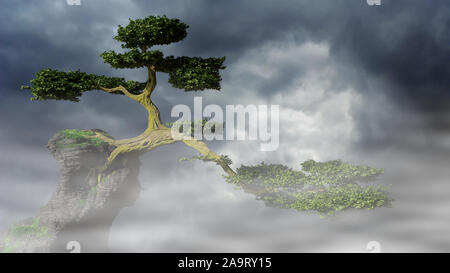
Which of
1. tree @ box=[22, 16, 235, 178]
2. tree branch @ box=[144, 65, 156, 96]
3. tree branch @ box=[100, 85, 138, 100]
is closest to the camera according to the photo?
tree @ box=[22, 16, 235, 178]

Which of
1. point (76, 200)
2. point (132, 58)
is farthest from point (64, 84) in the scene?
point (76, 200)

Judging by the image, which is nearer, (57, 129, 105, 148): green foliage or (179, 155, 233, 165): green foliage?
(179, 155, 233, 165): green foliage

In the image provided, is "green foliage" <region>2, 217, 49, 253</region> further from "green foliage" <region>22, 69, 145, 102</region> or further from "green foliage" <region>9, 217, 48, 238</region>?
"green foliage" <region>22, 69, 145, 102</region>

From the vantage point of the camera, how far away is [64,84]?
10.5 m

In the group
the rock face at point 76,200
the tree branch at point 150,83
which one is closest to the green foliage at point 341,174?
the tree branch at point 150,83

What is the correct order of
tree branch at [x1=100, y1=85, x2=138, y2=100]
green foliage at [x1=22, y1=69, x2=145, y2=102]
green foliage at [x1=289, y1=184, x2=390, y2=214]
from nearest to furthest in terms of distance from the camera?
green foliage at [x1=289, y1=184, x2=390, y2=214] → green foliage at [x1=22, y1=69, x2=145, y2=102] → tree branch at [x1=100, y1=85, x2=138, y2=100]

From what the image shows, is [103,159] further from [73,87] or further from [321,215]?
[321,215]

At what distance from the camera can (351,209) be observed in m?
9.49

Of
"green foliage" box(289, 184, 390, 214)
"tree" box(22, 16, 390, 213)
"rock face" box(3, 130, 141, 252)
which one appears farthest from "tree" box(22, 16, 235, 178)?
"green foliage" box(289, 184, 390, 214)

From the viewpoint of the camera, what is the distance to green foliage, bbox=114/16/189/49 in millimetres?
9938

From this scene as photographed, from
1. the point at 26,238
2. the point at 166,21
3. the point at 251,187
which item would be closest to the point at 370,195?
the point at 251,187

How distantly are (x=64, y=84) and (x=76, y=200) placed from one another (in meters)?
3.23

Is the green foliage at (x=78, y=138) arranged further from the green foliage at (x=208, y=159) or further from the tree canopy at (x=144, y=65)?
the green foliage at (x=208, y=159)

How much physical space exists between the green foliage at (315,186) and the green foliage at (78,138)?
3.94 m
